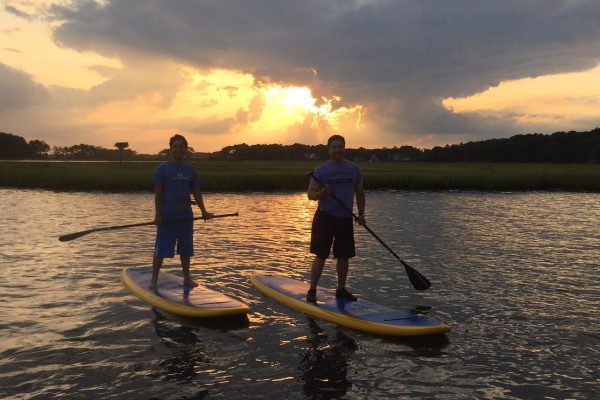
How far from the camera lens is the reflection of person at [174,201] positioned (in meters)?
8.81

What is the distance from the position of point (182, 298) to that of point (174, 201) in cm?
165

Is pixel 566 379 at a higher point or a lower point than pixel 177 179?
lower

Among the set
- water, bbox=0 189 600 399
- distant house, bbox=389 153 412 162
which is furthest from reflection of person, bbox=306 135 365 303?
distant house, bbox=389 153 412 162

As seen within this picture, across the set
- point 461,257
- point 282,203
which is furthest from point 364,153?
point 461,257

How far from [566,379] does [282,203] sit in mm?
27452

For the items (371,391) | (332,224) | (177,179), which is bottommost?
(371,391)

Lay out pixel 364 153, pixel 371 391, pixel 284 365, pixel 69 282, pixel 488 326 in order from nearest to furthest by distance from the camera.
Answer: pixel 371 391, pixel 284 365, pixel 488 326, pixel 69 282, pixel 364 153

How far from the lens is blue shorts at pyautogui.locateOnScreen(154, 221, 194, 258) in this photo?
898 centimetres

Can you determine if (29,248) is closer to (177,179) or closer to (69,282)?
(69,282)

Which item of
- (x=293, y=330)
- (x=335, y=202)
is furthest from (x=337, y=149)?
(x=293, y=330)

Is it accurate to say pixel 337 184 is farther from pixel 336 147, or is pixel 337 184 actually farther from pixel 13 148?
pixel 13 148

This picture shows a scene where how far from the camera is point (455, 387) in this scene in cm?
600

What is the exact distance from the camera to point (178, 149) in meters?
8.78

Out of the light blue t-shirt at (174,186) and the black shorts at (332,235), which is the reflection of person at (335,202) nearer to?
the black shorts at (332,235)
